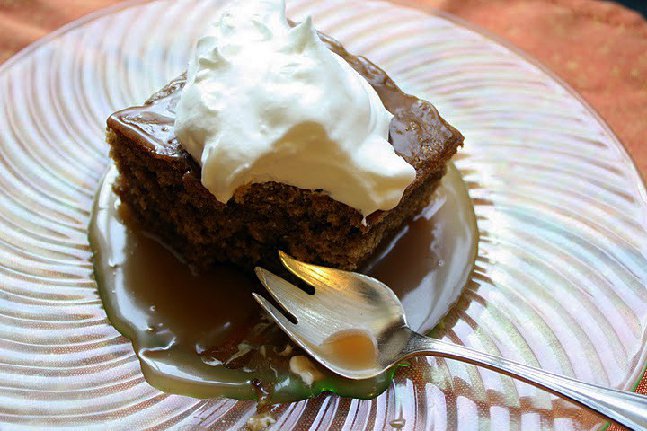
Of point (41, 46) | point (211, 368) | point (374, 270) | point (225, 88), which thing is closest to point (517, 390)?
point (374, 270)

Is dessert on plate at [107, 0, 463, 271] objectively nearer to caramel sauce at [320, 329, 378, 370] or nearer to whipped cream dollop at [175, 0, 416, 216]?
whipped cream dollop at [175, 0, 416, 216]

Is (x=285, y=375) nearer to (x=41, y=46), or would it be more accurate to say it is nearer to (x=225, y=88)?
(x=225, y=88)

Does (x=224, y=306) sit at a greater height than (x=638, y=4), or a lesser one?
lesser

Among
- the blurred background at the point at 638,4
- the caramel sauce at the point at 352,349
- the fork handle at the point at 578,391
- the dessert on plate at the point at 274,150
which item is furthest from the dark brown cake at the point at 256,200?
the blurred background at the point at 638,4

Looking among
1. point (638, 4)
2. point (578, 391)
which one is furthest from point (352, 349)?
point (638, 4)

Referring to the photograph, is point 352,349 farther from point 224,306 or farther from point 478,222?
point 478,222

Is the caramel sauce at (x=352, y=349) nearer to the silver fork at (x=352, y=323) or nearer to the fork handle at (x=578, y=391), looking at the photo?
the silver fork at (x=352, y=323)
